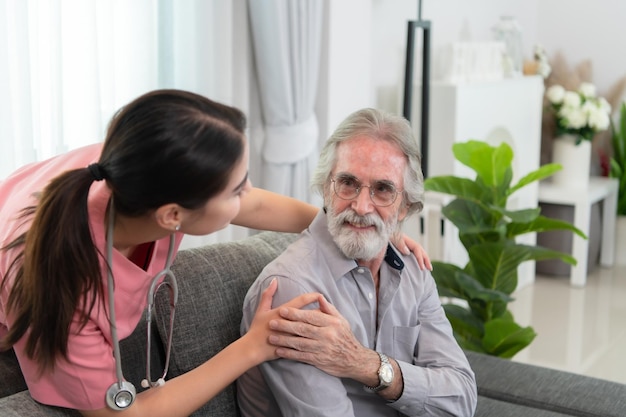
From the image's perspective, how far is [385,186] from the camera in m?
2.01

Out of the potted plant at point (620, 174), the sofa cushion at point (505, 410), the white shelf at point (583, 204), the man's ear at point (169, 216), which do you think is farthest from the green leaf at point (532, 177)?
the potted plant at point (620, 174)

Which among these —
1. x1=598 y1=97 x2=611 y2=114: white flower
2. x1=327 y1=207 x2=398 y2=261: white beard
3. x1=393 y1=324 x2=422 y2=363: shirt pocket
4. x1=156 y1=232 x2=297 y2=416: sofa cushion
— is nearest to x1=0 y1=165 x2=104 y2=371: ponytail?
x1=156 y1=232 x2=297 y2=416: sofa cushion

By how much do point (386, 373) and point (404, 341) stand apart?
21cm

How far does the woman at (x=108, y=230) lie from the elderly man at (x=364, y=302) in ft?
0.94

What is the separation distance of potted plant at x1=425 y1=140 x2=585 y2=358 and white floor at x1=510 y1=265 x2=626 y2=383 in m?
1.13

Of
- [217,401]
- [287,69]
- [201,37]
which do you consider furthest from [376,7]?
[217,401]

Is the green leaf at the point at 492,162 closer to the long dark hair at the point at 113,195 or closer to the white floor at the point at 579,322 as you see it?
the white floor at the point at 579,322

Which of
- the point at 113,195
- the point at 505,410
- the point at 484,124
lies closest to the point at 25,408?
the point at 113,195

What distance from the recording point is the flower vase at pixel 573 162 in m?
5.44

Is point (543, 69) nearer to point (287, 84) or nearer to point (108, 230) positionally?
point (287, 84)

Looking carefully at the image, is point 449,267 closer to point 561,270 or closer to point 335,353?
point 335,353

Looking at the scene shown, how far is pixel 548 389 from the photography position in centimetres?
233

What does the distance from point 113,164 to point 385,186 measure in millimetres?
731

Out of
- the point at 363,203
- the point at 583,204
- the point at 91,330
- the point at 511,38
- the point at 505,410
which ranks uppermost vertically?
the point at 511,38
